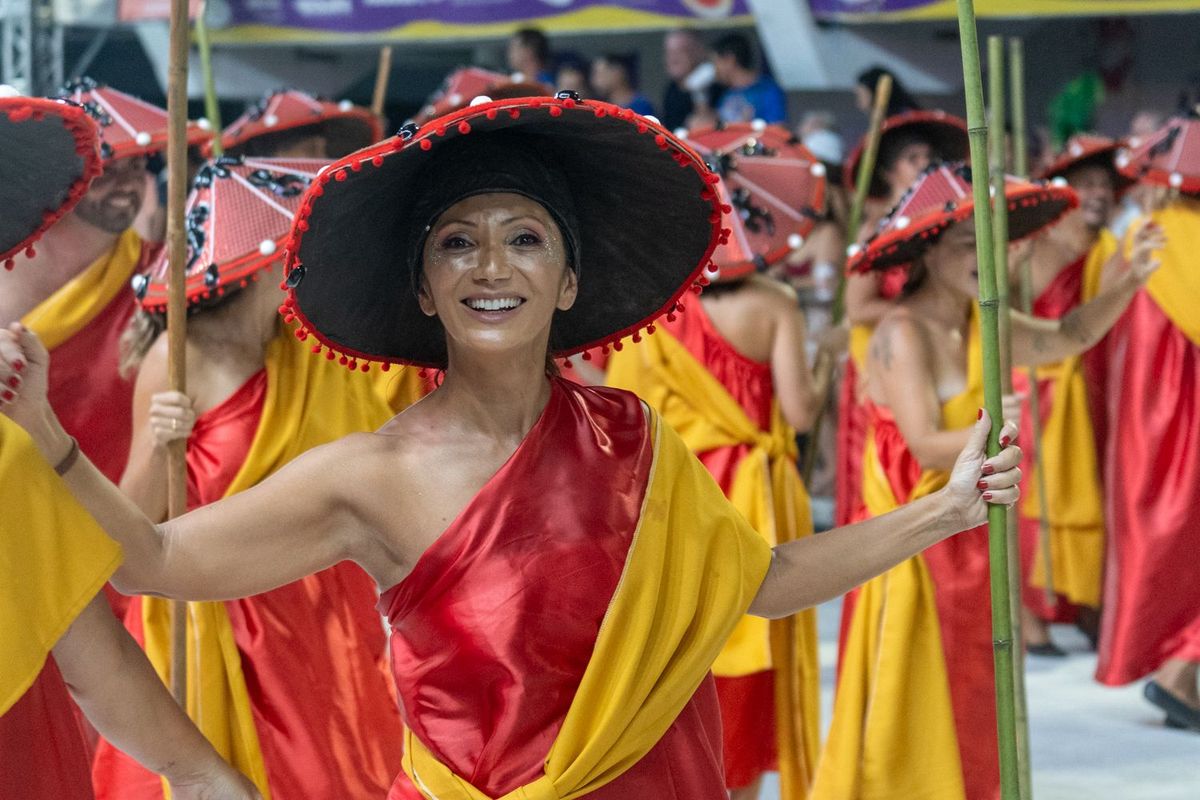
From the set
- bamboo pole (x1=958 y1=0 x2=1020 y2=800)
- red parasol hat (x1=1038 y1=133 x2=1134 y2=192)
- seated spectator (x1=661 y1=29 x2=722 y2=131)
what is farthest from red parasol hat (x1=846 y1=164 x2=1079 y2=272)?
seated spectator (x1=661 y1=29 x2=722 y2=131)

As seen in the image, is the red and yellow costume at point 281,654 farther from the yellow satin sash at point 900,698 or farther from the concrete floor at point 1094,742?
the concrete floor at point 1094,742

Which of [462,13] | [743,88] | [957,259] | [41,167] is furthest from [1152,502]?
[462,13]

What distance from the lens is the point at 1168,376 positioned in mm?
6352

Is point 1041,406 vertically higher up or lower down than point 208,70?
lower down

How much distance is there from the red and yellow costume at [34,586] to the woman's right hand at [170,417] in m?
0.77

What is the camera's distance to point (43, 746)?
2.13 metres

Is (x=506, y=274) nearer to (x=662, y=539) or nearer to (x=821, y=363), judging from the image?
(x=662, y=539)

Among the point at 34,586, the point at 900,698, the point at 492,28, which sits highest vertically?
the point at 492,28

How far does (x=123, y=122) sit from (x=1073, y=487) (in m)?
4.28

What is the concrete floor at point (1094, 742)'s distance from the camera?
532cm

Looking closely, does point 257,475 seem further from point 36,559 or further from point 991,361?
point 991,361

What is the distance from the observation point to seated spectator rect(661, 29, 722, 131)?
10.9 metres

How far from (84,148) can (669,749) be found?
1.12 meters

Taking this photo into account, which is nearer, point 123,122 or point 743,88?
point 123,122
